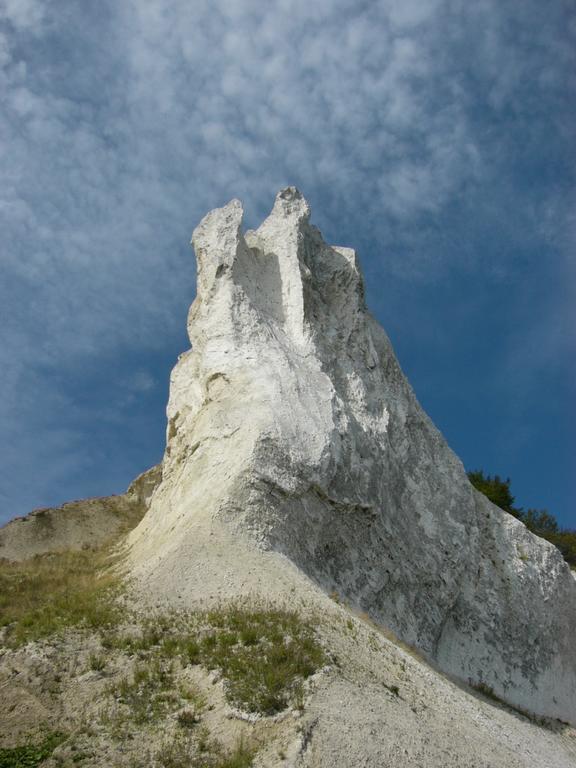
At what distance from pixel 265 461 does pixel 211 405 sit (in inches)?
156

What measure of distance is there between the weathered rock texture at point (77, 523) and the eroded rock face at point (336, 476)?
4.79 metres

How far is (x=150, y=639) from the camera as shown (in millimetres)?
12016

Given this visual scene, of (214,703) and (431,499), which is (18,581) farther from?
(431,499)

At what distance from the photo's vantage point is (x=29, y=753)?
9094 mm

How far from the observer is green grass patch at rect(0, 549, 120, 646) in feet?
41.8

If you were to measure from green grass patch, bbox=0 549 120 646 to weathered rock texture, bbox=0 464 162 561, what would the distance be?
20.1ft

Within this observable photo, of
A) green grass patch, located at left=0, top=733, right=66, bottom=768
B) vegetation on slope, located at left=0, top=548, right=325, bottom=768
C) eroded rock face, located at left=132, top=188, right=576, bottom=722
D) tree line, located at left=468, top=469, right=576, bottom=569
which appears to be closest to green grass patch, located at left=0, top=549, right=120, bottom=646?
vegetation on slope, located at left=0, top=548, right=325, bottom=768

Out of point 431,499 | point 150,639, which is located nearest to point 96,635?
point 150,639

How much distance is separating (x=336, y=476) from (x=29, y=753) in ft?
35.4

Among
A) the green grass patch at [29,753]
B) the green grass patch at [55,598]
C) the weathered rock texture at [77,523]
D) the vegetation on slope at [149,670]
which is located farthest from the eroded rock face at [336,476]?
the green grass patch at [29,753]

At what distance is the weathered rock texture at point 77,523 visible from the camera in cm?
2689

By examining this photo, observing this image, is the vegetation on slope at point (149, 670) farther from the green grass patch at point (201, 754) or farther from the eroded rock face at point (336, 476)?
the eroded rock face at point (336, 476)

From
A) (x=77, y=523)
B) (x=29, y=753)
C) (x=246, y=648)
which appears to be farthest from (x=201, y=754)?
(x=77, y=523)

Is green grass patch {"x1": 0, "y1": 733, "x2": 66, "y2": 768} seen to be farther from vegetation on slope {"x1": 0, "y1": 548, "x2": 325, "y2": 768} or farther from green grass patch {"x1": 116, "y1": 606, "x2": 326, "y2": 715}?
green grass patch {"x1": 116, "y1": 606, "x2": 326, "y2": 715}
